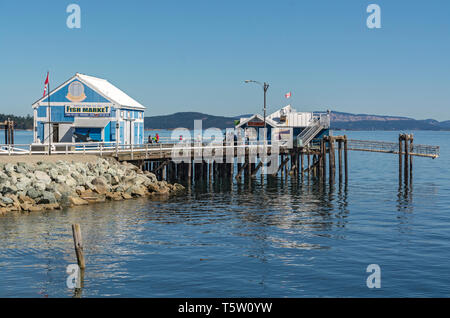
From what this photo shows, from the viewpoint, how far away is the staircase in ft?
170

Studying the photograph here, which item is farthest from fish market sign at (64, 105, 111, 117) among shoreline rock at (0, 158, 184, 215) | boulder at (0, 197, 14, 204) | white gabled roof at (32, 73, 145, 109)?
boulder at (0, 197, 14, 204)

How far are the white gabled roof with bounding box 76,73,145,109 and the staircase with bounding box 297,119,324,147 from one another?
15.7 metres

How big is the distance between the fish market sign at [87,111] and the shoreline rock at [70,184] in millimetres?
7767

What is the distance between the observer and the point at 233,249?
22.0m

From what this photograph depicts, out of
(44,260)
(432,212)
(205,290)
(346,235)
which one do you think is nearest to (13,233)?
(44,260)

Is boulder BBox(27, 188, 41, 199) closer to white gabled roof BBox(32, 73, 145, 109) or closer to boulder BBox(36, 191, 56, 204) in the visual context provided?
boulder BBox(36, 191, 56, 204)

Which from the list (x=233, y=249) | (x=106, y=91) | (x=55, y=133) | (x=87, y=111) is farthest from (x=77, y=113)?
(x=233, y=249)

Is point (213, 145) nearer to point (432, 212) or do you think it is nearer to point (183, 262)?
point (432, 212)

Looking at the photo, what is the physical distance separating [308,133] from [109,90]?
19621mm

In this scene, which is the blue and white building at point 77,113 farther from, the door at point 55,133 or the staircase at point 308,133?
the staircase at point 308,133

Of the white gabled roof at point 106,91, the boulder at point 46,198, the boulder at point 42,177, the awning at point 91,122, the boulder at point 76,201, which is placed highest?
the white gabled roof at point 106,91

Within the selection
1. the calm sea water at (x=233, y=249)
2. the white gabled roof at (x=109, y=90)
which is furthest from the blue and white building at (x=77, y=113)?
the calm sea water at (x=233, y=249)

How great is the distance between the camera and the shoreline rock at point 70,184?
30000 millimetres
